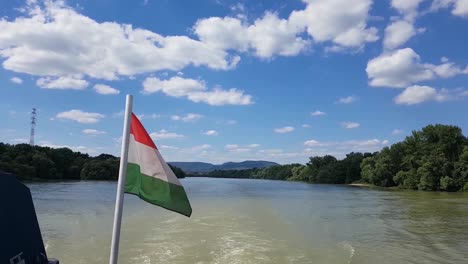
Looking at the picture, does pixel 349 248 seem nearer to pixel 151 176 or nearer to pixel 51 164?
pixel 151 176

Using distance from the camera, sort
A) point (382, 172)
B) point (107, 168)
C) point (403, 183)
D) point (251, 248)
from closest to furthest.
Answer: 1. point (251, 248)
2. point (403, 183)
3. point (382, 172)
4. point (107, 168)

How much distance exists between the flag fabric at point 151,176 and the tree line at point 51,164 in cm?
9848

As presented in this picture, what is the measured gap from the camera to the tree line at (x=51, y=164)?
3944 inches

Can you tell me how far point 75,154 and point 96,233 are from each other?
12953cm

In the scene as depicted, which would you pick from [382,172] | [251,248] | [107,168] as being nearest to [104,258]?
→ [251,248]

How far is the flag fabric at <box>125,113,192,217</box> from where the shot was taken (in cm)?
563

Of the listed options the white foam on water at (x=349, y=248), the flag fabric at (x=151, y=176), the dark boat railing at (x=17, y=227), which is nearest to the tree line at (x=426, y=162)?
the white foam on water at (x=349, y=248)

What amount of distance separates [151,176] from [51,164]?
117060 millimetres

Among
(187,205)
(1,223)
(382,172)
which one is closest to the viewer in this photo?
(1,223)

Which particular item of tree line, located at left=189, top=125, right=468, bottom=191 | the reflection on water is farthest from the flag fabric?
tree line, located at left=189, top=125, right=468, bottom=191

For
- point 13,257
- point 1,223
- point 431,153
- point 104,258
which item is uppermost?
point 431,153

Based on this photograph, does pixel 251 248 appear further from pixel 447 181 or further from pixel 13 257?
pixel 447 181

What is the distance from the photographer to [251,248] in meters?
16.3

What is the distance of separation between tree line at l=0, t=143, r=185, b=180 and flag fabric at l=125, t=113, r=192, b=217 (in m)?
98.5
